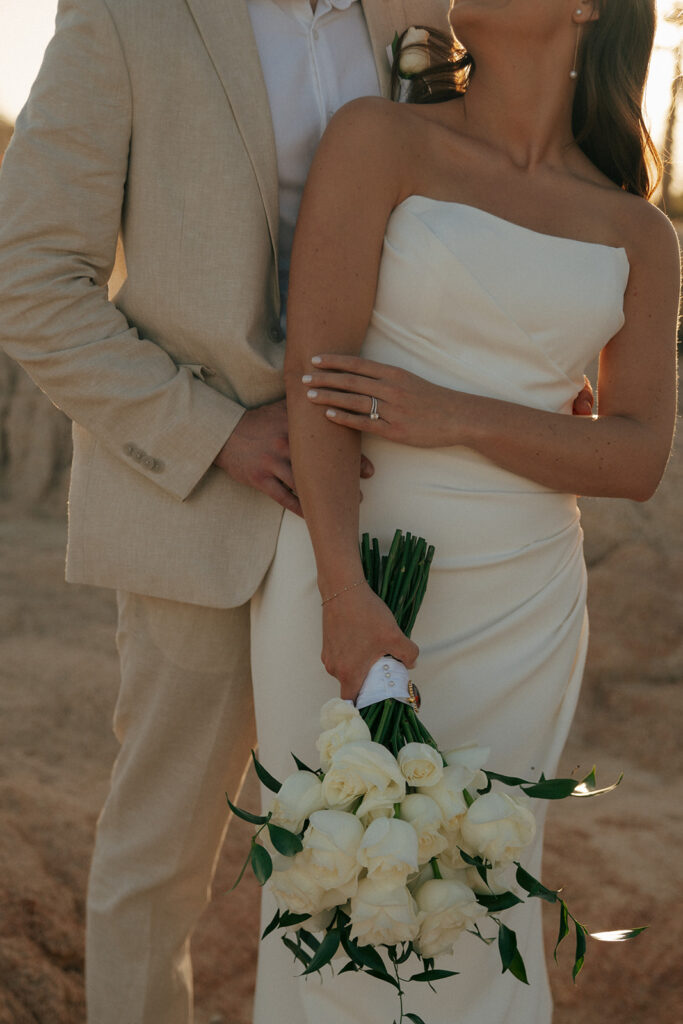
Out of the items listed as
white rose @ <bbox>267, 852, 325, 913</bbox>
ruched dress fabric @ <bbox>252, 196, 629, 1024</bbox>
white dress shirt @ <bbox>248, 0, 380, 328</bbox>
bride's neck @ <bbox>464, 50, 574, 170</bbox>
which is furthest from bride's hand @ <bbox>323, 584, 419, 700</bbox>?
bride's neck @ <bbox>464, 50, 574, 170</bbox>

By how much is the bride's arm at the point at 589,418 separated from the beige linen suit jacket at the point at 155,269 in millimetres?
233

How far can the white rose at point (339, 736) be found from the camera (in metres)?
→ 1.47

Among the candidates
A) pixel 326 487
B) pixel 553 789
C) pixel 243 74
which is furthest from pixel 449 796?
pixel 243 74

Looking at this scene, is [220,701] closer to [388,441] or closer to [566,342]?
[388,441]

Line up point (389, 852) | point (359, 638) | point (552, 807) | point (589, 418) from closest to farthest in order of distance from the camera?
point (389, 852)
point (359, 638)
point (589, 418)
point (552, 807)

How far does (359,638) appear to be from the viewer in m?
→ 1.76

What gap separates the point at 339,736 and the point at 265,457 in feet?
2.12

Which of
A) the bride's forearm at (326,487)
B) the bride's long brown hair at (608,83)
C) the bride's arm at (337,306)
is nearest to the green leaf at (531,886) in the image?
the bride's arm at (337,306)

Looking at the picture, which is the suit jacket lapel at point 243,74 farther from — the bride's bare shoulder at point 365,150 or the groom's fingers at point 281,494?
the groom's fingers at point 281,494

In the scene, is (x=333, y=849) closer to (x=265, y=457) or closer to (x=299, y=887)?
(x=299, y=887)

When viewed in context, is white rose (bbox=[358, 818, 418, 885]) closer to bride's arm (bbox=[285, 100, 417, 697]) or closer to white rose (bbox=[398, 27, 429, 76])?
bride's arm (bbox=[285, 100, 417, 697])

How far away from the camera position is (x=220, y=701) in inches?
88.4

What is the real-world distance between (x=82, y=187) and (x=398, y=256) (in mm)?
570

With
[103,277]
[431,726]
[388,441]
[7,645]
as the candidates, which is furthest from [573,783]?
[7,645]
